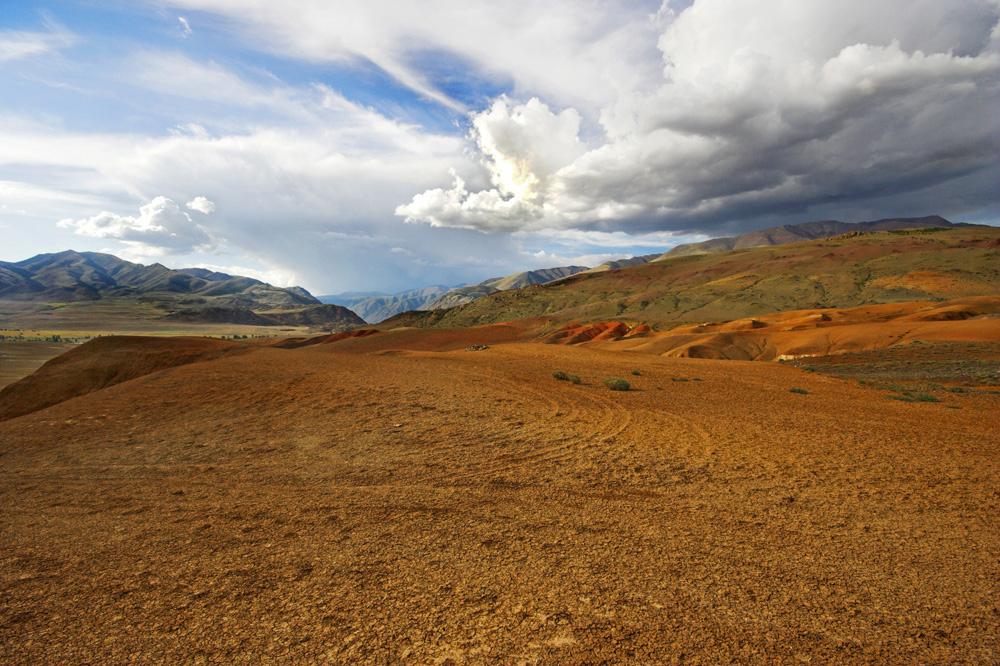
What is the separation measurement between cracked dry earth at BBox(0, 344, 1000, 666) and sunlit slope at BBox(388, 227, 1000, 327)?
2062 inches

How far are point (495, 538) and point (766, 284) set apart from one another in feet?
248

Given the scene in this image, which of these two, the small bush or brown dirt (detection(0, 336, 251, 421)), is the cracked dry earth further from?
brown dirt (detection(0, 336, 251, 421))

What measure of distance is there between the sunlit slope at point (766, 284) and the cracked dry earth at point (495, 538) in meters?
52.4

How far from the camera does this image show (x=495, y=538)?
200 inches

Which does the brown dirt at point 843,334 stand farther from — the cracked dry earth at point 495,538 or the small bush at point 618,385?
the cracked dry earth at point 495,538

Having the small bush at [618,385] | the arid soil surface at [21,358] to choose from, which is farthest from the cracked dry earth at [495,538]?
the arid soil surface at [21,358]

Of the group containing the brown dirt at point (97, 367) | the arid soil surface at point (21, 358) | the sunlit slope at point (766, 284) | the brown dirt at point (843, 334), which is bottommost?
the arid soil surface at point (21, 358)

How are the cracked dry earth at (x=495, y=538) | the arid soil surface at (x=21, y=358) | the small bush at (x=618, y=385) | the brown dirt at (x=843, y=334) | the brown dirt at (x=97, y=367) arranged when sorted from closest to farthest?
the cracked dry earth at (x=495, y=538)
the small bush at (x=618, y=385)
the brown dirt at (x=97, y=367)
the brown dirt at (x=843, y=334)
the arid soil surface at (x=21, y=358)

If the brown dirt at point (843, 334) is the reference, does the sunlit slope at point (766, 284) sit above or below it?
above

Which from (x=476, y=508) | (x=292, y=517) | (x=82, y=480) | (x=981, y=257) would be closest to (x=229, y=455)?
(x=82, y=480)

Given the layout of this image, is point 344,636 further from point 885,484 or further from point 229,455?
point 885,484

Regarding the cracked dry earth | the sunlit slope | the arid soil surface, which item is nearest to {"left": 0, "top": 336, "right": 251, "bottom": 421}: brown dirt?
the cracked dry earth

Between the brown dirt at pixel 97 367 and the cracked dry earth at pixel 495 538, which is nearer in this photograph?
the cracked dry earth at pixel 495 538

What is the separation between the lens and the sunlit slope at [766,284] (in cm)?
5684
